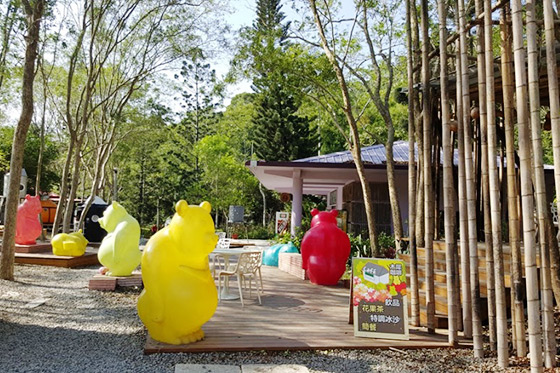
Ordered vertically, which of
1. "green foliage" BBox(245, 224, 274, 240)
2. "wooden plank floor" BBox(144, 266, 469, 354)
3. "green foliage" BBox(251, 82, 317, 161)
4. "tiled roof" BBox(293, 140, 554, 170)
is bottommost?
"wooden plank floor" BBox(144, 266, 469, 354)

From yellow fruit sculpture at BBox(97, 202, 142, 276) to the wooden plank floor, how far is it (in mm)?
2381

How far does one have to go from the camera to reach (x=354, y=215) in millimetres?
15414

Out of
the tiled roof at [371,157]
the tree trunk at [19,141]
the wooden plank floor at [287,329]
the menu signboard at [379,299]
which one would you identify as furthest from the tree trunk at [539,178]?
the tiled roof at [371,157]

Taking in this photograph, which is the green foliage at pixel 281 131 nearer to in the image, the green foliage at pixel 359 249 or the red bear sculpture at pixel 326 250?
the green foliage at pixel 359 249

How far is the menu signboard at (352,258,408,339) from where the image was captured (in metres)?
4.97

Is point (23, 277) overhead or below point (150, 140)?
below

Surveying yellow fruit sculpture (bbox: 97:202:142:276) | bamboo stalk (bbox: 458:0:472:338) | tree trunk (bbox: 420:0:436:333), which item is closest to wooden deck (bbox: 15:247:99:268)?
yellow fruit sculpture (bbox: 97:202:142:276)

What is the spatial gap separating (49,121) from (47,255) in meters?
14.7

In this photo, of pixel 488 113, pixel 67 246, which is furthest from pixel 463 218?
pixel 67 246

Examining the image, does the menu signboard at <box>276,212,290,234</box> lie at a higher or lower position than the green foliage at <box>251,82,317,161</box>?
lower

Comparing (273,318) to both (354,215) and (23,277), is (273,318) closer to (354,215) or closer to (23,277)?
(23,277)

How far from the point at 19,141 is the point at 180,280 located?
5979mm

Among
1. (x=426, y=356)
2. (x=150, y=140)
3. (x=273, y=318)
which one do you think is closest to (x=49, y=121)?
(x=150, y=140)

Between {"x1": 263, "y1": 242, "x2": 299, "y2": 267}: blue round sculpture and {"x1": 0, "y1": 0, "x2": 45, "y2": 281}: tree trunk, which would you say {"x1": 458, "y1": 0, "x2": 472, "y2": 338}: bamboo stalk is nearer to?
{"x1": 263, "y1": 242, "x2": 299, "y2": 267}: blue round sculpture
